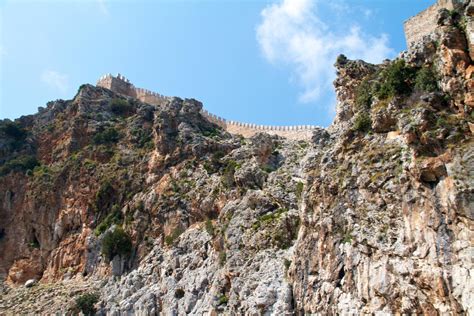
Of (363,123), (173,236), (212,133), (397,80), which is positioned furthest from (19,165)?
(397,80)

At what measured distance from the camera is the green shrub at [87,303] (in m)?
30.7

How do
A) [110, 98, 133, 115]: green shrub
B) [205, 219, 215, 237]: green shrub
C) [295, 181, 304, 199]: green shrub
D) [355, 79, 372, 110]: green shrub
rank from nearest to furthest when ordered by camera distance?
[355, 79, 372, 110]: green shrub
[295, 181, 304, 199]: green shrub
[205, 219, 215, 237]: green shrub
[110, 98, 133, 115]: green shrub

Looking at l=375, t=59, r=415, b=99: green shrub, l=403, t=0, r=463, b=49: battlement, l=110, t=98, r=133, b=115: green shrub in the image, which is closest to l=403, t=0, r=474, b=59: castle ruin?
l=403, t=0, r=463, b=49: battlement

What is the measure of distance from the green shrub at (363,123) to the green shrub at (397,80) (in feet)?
3.69

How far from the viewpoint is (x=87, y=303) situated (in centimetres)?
3092

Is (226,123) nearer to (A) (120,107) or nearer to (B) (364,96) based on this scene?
(A) (120,107)

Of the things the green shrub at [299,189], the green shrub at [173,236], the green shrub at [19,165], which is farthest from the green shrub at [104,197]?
the green shrub at [299,189]

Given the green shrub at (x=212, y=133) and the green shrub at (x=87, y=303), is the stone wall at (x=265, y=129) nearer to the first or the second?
the green shrub at (x=212, y=133)

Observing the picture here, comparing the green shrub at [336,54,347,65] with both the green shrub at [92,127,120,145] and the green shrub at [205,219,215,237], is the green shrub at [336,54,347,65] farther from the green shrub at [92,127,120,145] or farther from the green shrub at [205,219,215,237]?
the green shrub at [92,127,120,145]

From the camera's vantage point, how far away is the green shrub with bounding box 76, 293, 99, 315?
30.7 metres

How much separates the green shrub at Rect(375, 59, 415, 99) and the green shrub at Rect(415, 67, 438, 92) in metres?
0.51

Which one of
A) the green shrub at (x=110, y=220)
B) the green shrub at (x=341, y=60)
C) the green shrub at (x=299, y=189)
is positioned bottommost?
the green shrub at (x=110, y=220)

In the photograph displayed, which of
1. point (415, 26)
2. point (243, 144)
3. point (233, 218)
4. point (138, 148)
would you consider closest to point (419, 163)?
point (415, 26)

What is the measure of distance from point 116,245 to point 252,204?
10.5m
